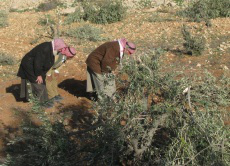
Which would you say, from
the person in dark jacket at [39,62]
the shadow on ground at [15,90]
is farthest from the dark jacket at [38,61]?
the shadow on ground at [15,90]

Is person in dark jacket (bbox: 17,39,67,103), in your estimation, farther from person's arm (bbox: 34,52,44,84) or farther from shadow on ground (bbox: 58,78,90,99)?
shadow on ground (bbox: 58,78,90,99)

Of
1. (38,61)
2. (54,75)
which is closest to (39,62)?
(38,61)

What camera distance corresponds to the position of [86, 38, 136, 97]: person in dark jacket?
20.0ft

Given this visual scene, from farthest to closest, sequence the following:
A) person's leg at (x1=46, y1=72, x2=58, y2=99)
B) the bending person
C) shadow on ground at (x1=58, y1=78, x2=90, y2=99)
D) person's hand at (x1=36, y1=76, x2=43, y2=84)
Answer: shadow on ground at (x1=58, y1=78, x2=90, y2=99), person's leg at (x1=46, y1=72, x2=58, y2=99), the bending person, person's hand at (x1=36, y1=76, x2=43, y2=84)

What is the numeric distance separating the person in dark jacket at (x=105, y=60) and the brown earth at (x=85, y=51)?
63cm

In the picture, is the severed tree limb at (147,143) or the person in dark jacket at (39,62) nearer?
the severed tree limb at (147,143)

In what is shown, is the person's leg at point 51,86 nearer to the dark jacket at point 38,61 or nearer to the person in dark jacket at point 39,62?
Result: the person in dark jacket at point 39,62

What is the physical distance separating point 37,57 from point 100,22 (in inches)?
315

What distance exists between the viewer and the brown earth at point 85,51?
7.22 m

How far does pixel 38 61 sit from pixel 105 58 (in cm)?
109

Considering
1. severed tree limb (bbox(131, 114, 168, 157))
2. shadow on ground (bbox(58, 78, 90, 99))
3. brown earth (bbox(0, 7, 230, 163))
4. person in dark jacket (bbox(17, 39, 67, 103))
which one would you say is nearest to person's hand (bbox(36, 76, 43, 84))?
person in dark jacket (bbox(17, 39, 67, 103))

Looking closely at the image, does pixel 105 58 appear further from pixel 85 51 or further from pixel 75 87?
pixel 85 51

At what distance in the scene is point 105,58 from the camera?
6324 mm

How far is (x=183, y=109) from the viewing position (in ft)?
13.0
